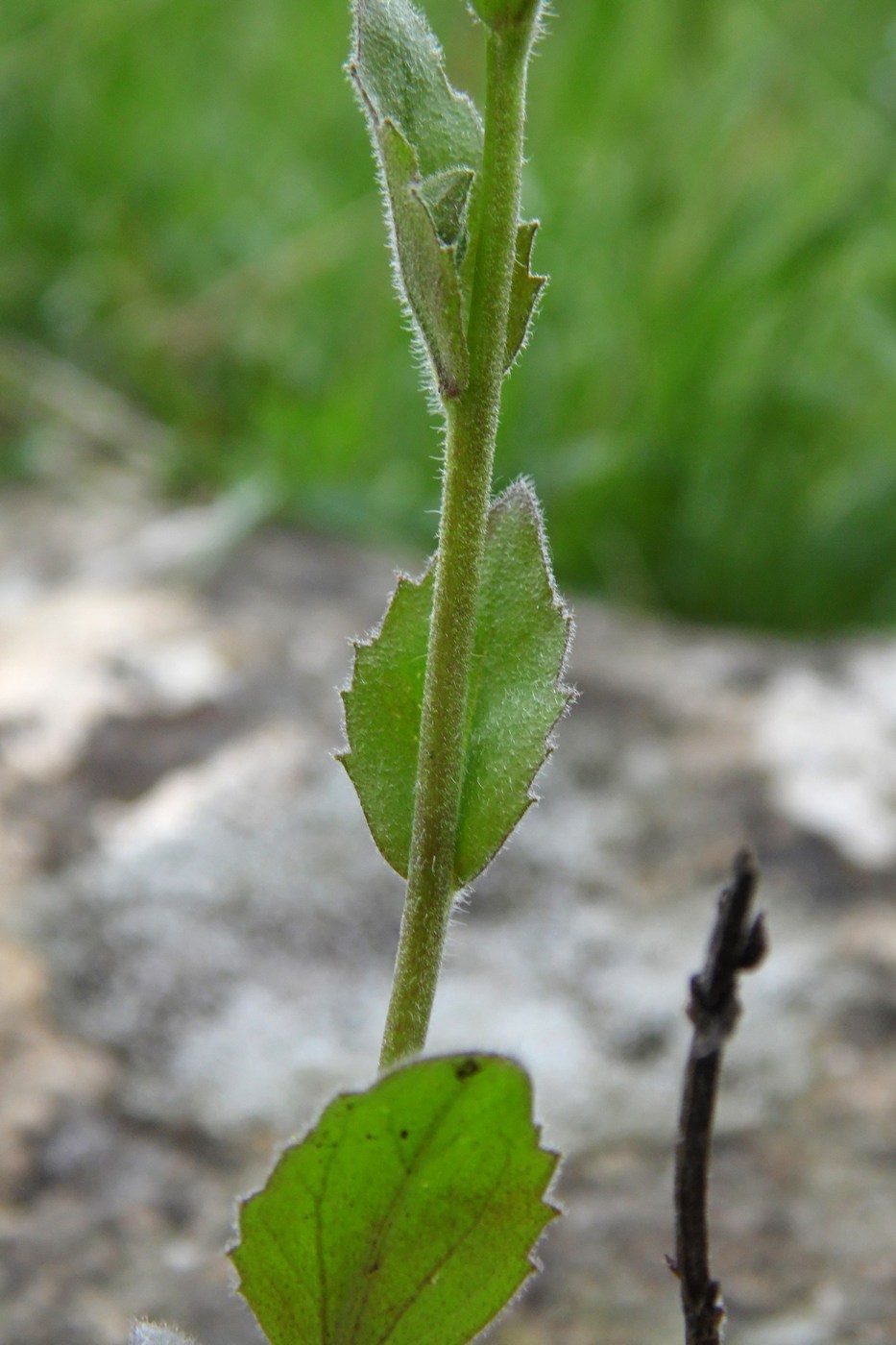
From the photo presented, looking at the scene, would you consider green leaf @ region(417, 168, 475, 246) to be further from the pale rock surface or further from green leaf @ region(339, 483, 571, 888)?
the pale rock surface

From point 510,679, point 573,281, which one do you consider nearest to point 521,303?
point 510,679

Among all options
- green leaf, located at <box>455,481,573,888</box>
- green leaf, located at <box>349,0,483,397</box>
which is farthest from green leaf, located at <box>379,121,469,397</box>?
green leaf, located at <box>455,481,573,888</box>

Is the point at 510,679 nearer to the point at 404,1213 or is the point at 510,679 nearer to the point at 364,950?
the point at 404,1213

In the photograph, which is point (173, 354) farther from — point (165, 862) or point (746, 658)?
point (165, 862)

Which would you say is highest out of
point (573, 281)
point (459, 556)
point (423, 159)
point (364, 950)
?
point (573, 281)

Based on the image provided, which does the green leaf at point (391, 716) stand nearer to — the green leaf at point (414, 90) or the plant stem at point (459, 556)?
the plant stem at point (459, 556)
